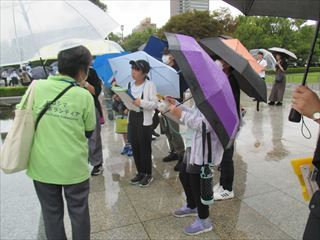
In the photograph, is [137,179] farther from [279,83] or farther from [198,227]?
[279,83]

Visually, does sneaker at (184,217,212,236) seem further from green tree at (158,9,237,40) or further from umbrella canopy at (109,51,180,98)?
green tree at (158,9,237,40)

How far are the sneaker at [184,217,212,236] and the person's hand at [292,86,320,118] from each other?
6.09 feet

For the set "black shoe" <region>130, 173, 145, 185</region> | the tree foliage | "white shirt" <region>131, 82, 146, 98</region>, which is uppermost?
"white shirt" <region>131, 82, 146, 98</region>

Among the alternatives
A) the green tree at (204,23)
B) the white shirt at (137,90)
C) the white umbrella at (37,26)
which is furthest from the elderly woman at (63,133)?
the green tree at (204,23)

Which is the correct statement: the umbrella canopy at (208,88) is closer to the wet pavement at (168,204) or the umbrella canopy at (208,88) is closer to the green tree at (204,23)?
the wet pavement at (168,204)

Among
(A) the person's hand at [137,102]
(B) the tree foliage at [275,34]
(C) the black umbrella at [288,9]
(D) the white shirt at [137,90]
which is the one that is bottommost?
(B) the tree foliage at [275,34]

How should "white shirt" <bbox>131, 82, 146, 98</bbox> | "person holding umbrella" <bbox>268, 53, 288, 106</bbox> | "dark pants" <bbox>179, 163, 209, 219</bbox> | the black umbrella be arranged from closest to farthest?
the black umbrella → "dark pants" <bbox>179, 163, 209, 219</bbox> → "white shirt" <bbox>131, 82, 146, 98</bbox> → "person holding umbrella" <bbox>268, 53, 288, 106</bbox>

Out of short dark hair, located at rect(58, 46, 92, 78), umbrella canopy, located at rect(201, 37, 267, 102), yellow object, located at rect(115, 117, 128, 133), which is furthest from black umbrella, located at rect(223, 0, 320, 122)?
yellow object, located at rect(115, 117, 128, 133)

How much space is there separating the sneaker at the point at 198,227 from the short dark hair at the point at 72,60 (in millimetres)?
1869

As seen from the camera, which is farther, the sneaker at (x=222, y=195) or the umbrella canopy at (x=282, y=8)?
the sneaker at (x=222, y=195)

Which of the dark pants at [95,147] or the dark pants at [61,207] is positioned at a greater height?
the dark pants at [61,207]

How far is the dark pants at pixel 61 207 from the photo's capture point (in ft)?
8.60

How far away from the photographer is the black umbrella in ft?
6.61

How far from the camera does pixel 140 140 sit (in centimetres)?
444
